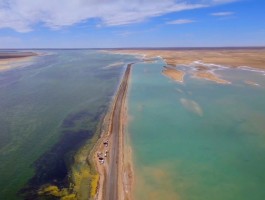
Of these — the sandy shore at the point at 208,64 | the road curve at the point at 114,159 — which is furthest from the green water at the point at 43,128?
the sandy shore at the point at 208,64

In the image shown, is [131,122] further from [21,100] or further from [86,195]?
[21,100]

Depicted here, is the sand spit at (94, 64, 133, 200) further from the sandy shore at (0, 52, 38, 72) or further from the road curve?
the sandy shore at (0, 52, 38, 72)

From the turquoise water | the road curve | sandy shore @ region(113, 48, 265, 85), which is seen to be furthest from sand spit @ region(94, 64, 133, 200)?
sandy shore @ region(113, 48, 265, 85)

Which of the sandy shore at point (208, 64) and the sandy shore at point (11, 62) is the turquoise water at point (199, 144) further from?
the sandy shore at point (11, 62)

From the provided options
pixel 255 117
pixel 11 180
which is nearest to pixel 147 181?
pixel 11 180

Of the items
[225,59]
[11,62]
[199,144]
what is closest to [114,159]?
[199,144]
